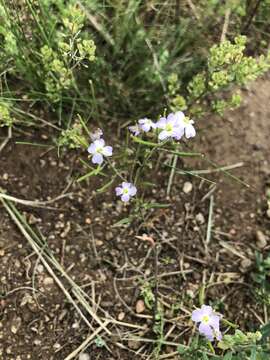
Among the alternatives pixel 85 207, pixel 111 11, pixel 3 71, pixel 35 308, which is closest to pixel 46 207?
pixel 85 207

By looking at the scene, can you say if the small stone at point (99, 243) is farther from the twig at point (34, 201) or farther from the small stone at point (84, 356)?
the small stone at point (84, 356)

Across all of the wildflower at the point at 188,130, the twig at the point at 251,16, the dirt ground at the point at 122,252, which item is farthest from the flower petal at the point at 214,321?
the twig at the point at 251,16

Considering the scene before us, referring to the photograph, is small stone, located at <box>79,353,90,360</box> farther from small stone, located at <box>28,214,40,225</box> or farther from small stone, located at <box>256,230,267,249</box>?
small stone, located at <box>256,230,267,249</box>

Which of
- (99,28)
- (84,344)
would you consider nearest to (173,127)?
(99,28)

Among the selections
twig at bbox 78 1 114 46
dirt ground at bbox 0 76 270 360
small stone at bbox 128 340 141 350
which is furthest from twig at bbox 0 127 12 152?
small stone at bbox 128 340 141 350

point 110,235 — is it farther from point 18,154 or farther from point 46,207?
point 18,154

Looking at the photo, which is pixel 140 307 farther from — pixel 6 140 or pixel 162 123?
pixel 6 140
